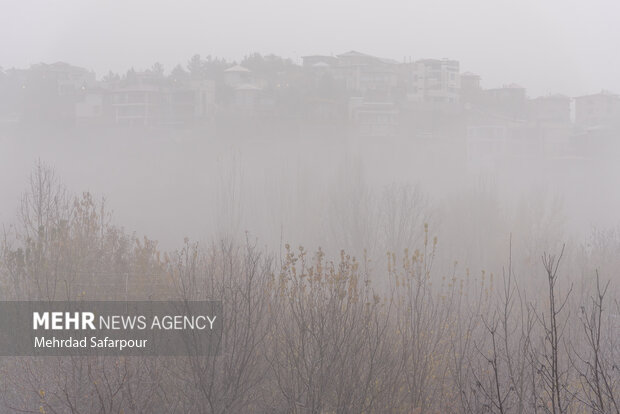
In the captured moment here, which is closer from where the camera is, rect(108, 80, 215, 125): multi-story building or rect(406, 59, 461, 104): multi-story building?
rect(108, 80, 215, 125): multi-story building

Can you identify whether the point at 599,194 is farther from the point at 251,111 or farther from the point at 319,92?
the point at 251,111

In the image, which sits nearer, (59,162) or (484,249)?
(484,249)

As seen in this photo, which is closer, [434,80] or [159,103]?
[159,103]

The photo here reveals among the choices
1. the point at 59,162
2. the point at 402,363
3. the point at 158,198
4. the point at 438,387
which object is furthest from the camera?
the point at 59,162

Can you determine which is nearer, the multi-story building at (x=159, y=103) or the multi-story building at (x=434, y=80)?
the multi-story building at (x=159, y=103)

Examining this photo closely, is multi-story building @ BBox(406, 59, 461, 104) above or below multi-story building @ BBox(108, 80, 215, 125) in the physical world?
above

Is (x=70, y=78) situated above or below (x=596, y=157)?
above

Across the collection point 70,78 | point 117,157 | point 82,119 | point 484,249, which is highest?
point 70,78

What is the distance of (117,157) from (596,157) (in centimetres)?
2929

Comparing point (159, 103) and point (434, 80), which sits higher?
point (434, 80)

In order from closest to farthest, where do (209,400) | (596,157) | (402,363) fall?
1. (209,400)
2. (402,363)
3. (596,157)

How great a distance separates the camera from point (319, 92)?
116 ft

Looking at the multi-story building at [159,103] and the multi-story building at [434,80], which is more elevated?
the multi-story building at [434,80]

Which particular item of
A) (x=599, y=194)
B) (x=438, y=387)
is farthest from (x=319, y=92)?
(x=438, y=387)
